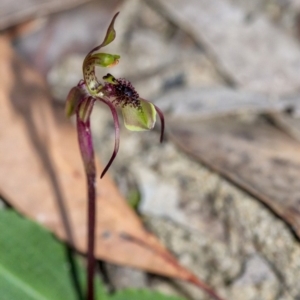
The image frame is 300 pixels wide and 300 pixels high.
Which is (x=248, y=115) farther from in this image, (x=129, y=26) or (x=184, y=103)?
(x=129, y=26)

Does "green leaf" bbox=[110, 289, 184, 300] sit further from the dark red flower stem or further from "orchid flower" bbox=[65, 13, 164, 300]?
"orchid flower" bbox=[65, 13, 164, 300]

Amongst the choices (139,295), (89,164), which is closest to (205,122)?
(139,295)

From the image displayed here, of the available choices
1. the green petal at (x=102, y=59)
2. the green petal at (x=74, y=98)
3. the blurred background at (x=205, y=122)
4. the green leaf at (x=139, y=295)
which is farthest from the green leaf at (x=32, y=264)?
the green petal at (x=102, y=59)

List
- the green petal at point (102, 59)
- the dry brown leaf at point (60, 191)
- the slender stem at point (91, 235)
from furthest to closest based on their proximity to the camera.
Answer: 1. the dry brown leaf at point (60, 191)
2. the slender stem at point (91, 235)
3. the green petal at point (102, 59)

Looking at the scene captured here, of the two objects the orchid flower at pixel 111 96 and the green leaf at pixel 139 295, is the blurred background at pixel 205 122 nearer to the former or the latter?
the green leaf at pixel 139 295

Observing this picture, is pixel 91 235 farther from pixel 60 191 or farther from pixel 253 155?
pixel 253 155

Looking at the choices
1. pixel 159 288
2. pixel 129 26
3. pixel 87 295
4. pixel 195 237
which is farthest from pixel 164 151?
pixel 129 26
